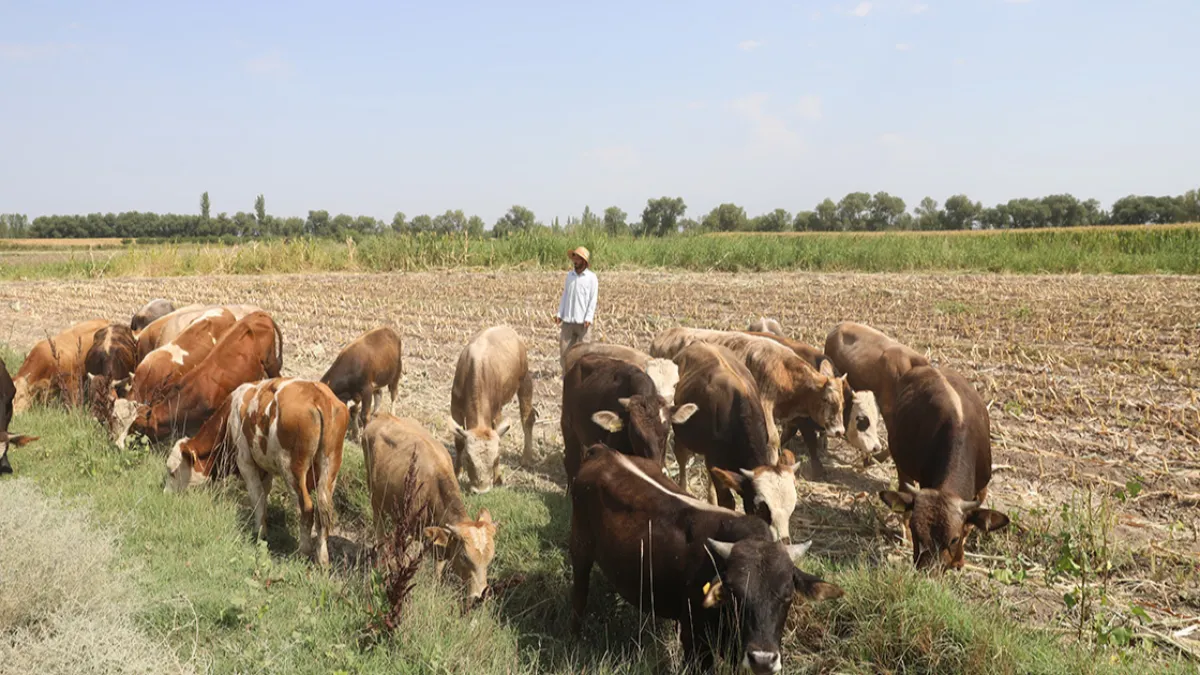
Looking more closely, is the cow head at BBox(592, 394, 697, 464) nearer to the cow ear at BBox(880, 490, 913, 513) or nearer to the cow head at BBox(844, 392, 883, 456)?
the cow ear at BBox(880, 490, 913, 513)

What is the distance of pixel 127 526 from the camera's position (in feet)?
22.0

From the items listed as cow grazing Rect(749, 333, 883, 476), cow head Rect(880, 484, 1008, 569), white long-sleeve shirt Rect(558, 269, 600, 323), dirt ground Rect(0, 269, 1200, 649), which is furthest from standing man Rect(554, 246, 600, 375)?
cow head Rect(880, 484, 1008, 569)

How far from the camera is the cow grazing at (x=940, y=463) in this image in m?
6.27

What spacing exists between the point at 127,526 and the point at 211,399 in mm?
3083

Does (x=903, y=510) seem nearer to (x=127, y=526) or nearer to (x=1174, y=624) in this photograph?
(x=1174, y=624)

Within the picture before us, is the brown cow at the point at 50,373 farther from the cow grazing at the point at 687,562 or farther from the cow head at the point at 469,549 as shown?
the cow grazing at the point at 687,562

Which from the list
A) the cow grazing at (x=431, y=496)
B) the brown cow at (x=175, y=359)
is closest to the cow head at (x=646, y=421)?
the cow grazing at (x=431, y=496)

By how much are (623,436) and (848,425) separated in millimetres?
3043

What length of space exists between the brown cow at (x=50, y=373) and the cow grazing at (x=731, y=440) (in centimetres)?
795

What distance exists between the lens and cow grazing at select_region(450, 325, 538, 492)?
8250mm

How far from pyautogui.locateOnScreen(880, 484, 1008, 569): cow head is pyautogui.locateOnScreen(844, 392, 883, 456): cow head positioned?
2535 mm

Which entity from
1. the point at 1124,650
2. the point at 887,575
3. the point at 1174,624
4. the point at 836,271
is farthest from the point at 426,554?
the point at 836,271

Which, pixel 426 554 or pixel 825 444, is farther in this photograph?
pixel 825 444

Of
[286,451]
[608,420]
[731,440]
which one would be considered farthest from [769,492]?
[286,451]
